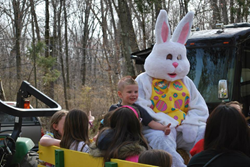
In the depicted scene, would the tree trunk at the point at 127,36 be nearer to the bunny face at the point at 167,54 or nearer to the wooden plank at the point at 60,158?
the bunny face at the point at 167,54

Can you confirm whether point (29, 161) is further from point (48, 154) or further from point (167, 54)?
point (167, 54)

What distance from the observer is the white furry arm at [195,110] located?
13.8ft

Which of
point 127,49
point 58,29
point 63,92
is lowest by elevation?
point 63,92

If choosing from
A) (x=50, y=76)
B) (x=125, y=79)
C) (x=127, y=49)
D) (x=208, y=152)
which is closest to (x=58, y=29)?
(x=50, y=76)

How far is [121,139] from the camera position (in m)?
3.03

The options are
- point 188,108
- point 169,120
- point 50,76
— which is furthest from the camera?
point 50,76

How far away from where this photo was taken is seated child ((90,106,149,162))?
9.74 ft

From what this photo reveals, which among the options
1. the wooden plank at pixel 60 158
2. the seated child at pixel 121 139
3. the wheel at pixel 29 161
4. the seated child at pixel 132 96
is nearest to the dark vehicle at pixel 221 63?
the seated child at pixel 132 96

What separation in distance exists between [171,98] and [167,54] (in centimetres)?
57

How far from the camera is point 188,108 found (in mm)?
4449

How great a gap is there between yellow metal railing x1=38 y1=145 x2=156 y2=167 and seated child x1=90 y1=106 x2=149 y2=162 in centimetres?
6

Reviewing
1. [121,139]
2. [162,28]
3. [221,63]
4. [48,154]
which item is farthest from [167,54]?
[221,63]

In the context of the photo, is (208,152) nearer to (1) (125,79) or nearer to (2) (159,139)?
(2) (159,139)

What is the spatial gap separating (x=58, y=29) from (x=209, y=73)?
60.9 ft
